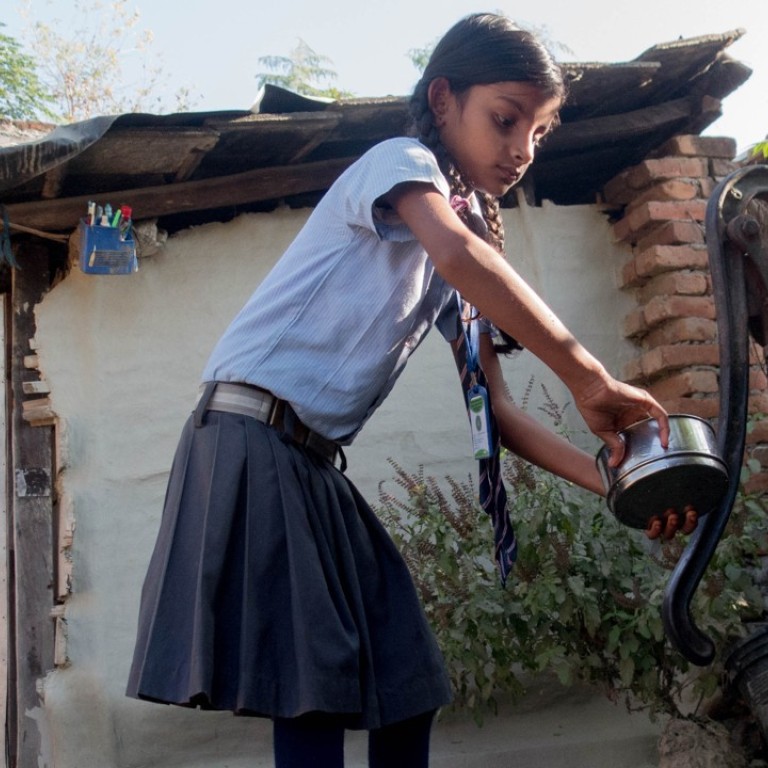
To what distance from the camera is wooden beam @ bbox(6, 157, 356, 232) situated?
392 centimetres

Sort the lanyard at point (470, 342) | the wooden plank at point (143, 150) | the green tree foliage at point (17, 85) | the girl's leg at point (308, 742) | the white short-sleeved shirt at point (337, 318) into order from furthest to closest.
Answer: the green tree foliage at point (17, 85), the wooden plank at point (143, 150), the lanyard at point (470, 342), the white short-sleeved shirt at point (337, 318), the girl's leg at point (308, 742)

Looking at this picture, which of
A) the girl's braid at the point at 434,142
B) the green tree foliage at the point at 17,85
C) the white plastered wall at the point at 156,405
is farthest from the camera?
the green tree foliage at the point at 17,85

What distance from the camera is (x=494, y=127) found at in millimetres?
1889

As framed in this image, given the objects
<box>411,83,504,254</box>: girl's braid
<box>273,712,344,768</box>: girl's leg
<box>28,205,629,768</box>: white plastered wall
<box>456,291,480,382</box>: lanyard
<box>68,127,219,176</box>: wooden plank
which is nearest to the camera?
<box>273,712,344,768</box>: girl's leg

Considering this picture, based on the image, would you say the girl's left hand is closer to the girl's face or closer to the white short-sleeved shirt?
the white short-sleeved shirt

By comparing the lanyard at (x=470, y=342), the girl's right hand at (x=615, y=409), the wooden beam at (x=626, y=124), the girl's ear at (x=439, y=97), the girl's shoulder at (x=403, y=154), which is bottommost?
the girl's right hand at (x=615, y=409)

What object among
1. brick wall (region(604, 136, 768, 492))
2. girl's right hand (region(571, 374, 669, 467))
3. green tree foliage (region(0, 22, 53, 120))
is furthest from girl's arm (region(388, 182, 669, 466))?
green tree foliage (region(0, 22, 53, 120))

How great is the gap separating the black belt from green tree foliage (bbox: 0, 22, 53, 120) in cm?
993

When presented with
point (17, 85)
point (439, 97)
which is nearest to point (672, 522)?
point (439, 97)

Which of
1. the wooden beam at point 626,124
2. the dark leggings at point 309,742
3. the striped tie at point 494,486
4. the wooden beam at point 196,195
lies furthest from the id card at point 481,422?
the wooden beam at point 626,124

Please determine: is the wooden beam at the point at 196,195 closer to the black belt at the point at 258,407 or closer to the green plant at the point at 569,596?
the green plant at the point at 569,596

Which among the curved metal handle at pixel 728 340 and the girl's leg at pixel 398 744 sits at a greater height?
the curved metal handle at pixel 728 340

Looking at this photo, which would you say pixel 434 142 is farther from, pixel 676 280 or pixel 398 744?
pixel 676 280

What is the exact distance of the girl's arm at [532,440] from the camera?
2.08m
